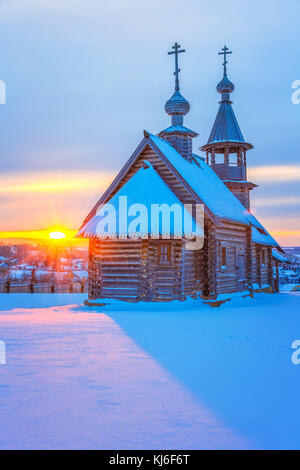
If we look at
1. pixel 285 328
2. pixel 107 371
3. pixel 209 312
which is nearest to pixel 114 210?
pixel 209 312

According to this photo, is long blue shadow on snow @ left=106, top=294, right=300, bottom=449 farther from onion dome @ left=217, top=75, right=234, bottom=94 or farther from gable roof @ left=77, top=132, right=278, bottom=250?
onion dome @ left=217, top=75, right=234, bottom=94

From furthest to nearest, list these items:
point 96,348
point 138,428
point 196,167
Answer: point 196,167
point 96,348
point 138,428

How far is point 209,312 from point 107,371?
9.44m

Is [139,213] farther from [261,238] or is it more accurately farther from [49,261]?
[49,261]

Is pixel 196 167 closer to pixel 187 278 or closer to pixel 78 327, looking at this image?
pixel 187 278

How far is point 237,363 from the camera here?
293 inches

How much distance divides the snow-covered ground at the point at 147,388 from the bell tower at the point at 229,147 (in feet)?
67.0

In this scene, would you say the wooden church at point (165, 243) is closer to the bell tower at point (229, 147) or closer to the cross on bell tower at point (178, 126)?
the cross on bell tower at point (178, 126)

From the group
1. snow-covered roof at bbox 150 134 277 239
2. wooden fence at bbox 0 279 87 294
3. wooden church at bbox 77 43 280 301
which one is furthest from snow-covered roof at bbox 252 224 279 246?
wooden fence at bbox 0 279 87 294

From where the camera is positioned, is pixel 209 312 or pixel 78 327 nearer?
pixel 78 327

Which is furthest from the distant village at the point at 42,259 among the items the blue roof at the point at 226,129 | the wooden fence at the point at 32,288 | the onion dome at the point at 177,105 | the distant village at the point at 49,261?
the onion dome at the point at 177,105

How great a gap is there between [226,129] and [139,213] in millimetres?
15723

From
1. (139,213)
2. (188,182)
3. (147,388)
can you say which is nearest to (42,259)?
(188,182)
